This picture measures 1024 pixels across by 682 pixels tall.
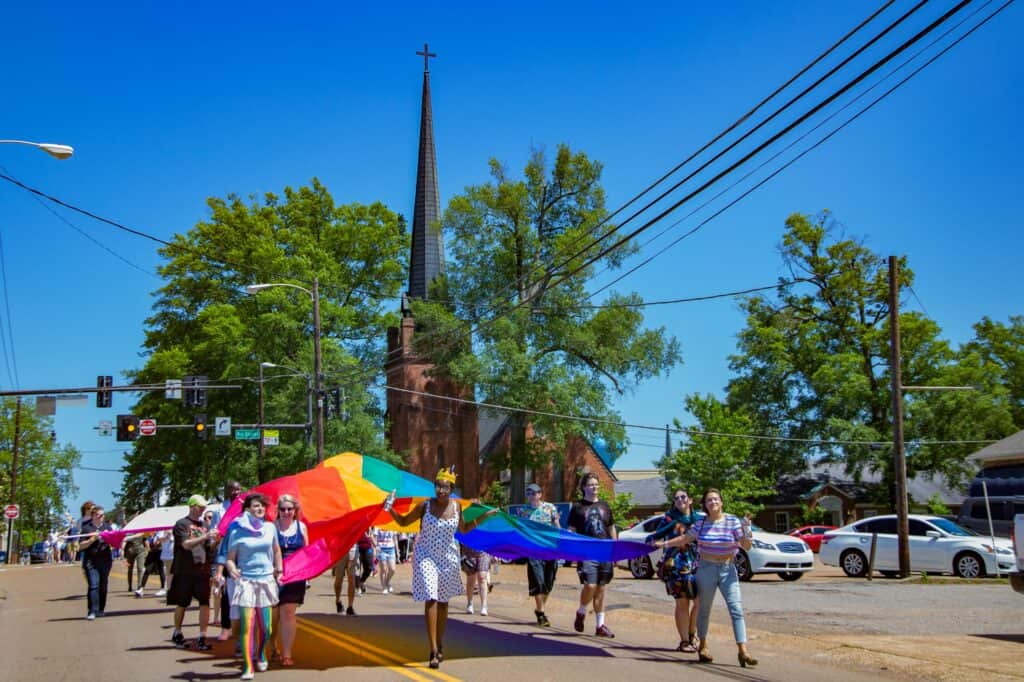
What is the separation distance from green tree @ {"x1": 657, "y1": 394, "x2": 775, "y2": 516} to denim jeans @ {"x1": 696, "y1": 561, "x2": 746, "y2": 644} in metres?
38.7

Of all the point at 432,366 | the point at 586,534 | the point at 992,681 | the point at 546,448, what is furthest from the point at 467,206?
the point at 992,681

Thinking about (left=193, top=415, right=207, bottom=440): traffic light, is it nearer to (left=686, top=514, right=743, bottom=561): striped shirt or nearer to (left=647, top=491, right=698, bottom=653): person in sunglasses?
(left=647, top=491, right=698, bottom=653): person in sunglasses

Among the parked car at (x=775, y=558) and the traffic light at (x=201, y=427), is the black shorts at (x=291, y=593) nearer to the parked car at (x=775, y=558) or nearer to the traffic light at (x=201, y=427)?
the parked car at (x=775, y=558)

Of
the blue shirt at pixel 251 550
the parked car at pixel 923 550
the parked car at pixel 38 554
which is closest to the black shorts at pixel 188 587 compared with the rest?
the blue shirt at pixel 251 550

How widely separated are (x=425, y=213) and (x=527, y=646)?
5613 cm

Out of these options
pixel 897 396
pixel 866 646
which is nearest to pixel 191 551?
pixel 866 646

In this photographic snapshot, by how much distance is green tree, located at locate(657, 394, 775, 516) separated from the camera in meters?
49.9

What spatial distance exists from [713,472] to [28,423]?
55.7 metres

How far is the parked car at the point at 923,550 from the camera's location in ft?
78.5

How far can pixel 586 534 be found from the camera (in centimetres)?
1298

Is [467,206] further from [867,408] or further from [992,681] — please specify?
[992,681]

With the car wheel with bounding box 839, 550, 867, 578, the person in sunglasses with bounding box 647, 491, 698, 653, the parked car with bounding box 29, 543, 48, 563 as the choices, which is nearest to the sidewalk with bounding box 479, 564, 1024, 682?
Answer: the person in sunglasses with bounding box 647, 491, 698, 653

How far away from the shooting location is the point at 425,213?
66500 mm

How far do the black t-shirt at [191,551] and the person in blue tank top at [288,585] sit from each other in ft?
5.94
